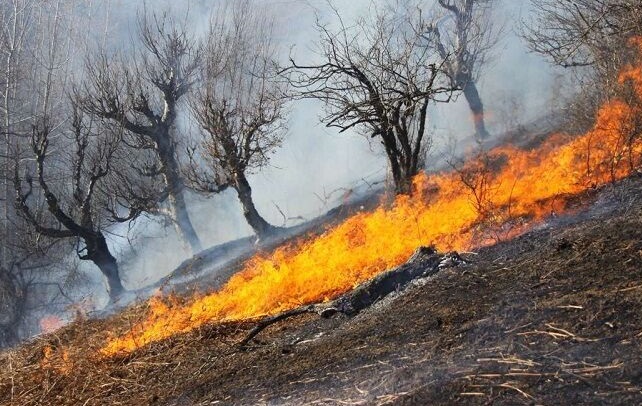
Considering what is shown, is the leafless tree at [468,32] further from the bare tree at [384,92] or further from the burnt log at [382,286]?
the burnt log at [382,286]

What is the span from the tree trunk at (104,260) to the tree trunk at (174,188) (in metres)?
3.05

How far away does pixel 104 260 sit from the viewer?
18297mm

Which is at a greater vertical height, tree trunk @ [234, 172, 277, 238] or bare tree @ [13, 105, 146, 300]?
bare tree @ [13, 105, 146, 300]

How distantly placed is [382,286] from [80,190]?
13320 millimetres

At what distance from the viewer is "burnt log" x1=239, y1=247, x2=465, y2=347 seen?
613 centimetres

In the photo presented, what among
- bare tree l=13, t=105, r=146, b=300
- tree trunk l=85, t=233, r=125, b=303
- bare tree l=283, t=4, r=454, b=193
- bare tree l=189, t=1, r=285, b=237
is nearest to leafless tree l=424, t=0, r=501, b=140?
bare tree l=189, t=1, r=285, b=237

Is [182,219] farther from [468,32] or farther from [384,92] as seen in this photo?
[384,92]

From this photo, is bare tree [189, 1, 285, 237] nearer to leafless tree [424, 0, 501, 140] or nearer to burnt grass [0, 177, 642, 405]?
leafless tree [424, 0, 501, 140]

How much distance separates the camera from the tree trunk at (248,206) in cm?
1739

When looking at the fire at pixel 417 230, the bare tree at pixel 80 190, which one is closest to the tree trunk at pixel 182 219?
the bare tree at pixel 80 190

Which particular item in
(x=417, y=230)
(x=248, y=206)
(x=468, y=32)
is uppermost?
(x=468, y=32)

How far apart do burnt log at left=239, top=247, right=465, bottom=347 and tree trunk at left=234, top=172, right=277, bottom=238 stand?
11208 mm

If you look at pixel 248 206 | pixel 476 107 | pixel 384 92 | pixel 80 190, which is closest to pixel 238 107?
pixel 248 206

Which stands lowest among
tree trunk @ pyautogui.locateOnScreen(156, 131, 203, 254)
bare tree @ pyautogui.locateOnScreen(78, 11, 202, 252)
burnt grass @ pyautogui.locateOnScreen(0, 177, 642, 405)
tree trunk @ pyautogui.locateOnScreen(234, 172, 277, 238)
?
burnt grass @ pyautogui.locateOnScreen(0, 177, 642, 405)
